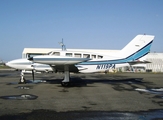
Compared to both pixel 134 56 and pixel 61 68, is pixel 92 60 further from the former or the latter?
pixel 134 56

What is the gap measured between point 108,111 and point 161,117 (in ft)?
5.94

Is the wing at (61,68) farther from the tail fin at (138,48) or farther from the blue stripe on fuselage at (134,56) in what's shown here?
the tail fin at (138,48)

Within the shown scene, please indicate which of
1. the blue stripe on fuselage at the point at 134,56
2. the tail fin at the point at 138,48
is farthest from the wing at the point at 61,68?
the tail fin at the point at 138,48

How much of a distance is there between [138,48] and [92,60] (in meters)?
4.50

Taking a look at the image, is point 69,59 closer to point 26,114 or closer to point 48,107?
point 48,107

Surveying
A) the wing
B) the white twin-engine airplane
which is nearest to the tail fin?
the white twin-engine airplane

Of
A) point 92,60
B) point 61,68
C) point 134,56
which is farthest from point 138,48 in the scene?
point 61,68

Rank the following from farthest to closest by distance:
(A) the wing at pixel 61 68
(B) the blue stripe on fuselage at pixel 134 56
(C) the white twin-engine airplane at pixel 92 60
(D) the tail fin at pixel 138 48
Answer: (D) the tail fin at pixel 138 48
(B) the blue stripe on fuselage at pixel 134 56
(A) the wing at pixel 61 68
(C) the white twin-engine airplane at pixel 92 60

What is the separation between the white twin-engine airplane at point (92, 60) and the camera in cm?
1386

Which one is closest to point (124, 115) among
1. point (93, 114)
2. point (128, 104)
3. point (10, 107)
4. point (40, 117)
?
point (93, 114)

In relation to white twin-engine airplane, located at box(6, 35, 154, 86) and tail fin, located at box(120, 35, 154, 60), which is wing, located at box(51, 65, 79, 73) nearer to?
white twin-engine airplane, located at box(6, 35, 154, 86)

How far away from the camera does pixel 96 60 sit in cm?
1616

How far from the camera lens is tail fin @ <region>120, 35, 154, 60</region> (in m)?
17.2

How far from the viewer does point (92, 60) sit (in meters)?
16.1
